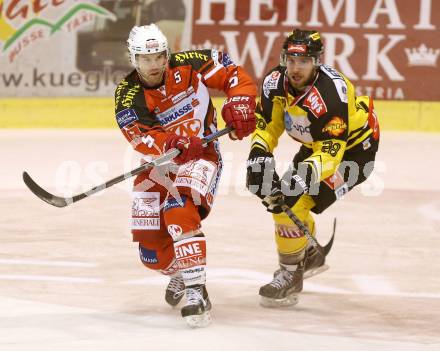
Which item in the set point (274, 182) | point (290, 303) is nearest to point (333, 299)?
point (290, 303)

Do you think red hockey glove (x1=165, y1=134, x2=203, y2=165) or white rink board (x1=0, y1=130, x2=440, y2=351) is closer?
white rink board (x1=0, y1=130, x2=440, y2=351)

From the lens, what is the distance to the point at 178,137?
610 cm

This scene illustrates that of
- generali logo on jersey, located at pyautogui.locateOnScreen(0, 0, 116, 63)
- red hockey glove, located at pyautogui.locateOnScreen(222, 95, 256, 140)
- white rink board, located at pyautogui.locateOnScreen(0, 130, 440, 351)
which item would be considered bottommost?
white rink board, located at pyautogui.locateOnScreen(0, 130, 440, 351)

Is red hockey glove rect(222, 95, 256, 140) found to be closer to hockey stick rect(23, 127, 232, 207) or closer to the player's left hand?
hockey stick rect(23, 127, 232, 207)

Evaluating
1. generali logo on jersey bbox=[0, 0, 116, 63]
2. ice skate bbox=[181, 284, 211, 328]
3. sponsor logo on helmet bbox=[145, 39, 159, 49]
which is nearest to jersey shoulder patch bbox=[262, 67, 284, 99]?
sponsor logo on helmet bbox=[145, 39, 159, 49]

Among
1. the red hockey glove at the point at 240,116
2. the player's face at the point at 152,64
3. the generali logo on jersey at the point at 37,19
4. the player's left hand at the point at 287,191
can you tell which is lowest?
the player's left hand at the point at 287,191

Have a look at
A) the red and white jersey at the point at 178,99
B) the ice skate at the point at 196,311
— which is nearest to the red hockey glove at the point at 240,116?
the red and white jersey at the point at 178,99

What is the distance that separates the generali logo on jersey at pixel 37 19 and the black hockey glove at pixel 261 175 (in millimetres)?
6115

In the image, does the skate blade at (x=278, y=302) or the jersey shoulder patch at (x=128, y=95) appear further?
the skate blade at (x=278, y=302)

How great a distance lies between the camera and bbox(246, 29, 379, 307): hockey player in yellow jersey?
638 cm

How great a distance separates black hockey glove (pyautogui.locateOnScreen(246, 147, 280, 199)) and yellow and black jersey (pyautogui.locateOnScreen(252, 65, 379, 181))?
4.0 inches

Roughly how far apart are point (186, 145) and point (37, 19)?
6538mm

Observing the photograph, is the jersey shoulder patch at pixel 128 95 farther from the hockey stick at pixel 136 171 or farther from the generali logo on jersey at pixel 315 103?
the generali logo on jersey at pixel 315 103

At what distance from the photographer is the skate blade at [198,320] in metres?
5.95
